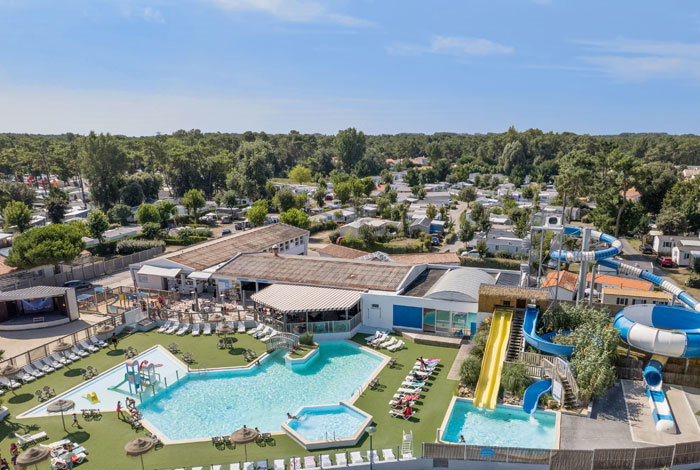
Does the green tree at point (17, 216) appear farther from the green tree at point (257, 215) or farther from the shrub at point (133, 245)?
the green tree at point (257, 215)

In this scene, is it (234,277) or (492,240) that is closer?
(234,277)

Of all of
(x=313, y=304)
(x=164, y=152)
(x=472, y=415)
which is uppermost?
(x=164, y=152)

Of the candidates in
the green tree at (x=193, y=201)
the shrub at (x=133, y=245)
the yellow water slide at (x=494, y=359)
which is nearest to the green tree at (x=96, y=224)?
the shrub at (x=133, y=245)

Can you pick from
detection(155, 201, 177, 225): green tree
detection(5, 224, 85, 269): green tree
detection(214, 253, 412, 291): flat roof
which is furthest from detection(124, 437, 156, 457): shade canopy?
detection(155, 201, 177, 225): green tree

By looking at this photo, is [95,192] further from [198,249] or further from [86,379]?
[86,379]

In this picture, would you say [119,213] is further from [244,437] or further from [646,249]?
[646,249]

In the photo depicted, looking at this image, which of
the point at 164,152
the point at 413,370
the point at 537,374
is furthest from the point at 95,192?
the point at 537,374

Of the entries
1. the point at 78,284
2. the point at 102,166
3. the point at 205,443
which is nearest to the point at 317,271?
the point at 205,443

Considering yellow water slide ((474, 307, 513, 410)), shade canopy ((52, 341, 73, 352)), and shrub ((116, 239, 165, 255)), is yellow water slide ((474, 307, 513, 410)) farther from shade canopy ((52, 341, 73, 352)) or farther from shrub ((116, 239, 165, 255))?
shrub ((116, 239, 165, 255))
